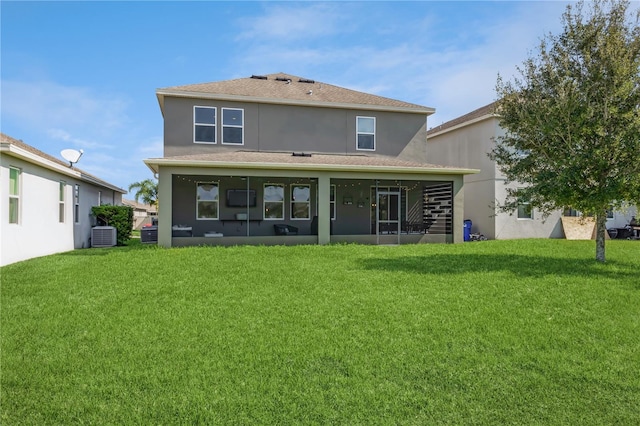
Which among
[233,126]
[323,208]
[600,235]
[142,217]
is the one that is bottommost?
[600,235]

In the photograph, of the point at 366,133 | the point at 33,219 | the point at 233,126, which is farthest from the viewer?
the point at 366,133

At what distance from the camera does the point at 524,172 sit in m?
11.6

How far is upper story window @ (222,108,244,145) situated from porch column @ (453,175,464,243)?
352 inches

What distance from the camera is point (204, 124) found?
53.6 ft

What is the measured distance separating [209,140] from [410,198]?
31.0ft

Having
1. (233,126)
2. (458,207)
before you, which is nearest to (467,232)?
(458,207)

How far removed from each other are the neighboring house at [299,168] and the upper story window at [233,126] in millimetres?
Result: 41

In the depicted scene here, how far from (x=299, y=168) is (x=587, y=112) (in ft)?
28.4

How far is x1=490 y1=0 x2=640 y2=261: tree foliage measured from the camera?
→ 982 centimetres

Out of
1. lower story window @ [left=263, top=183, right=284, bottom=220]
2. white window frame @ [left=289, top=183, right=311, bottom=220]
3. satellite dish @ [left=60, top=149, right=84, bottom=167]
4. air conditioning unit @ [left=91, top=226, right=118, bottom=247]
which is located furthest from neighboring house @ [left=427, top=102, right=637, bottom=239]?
satellite dish @ [left=60, top=149, right=84, bottom=167]

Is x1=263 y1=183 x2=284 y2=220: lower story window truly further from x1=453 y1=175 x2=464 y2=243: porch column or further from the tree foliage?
the tree foliage

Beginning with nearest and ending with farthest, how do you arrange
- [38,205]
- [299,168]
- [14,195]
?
1. [14,195]
2. [38,205]
3. [299,168]

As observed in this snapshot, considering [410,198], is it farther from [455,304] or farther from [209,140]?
[455,304]

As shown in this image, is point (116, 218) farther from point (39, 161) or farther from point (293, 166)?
point (293, 166)
